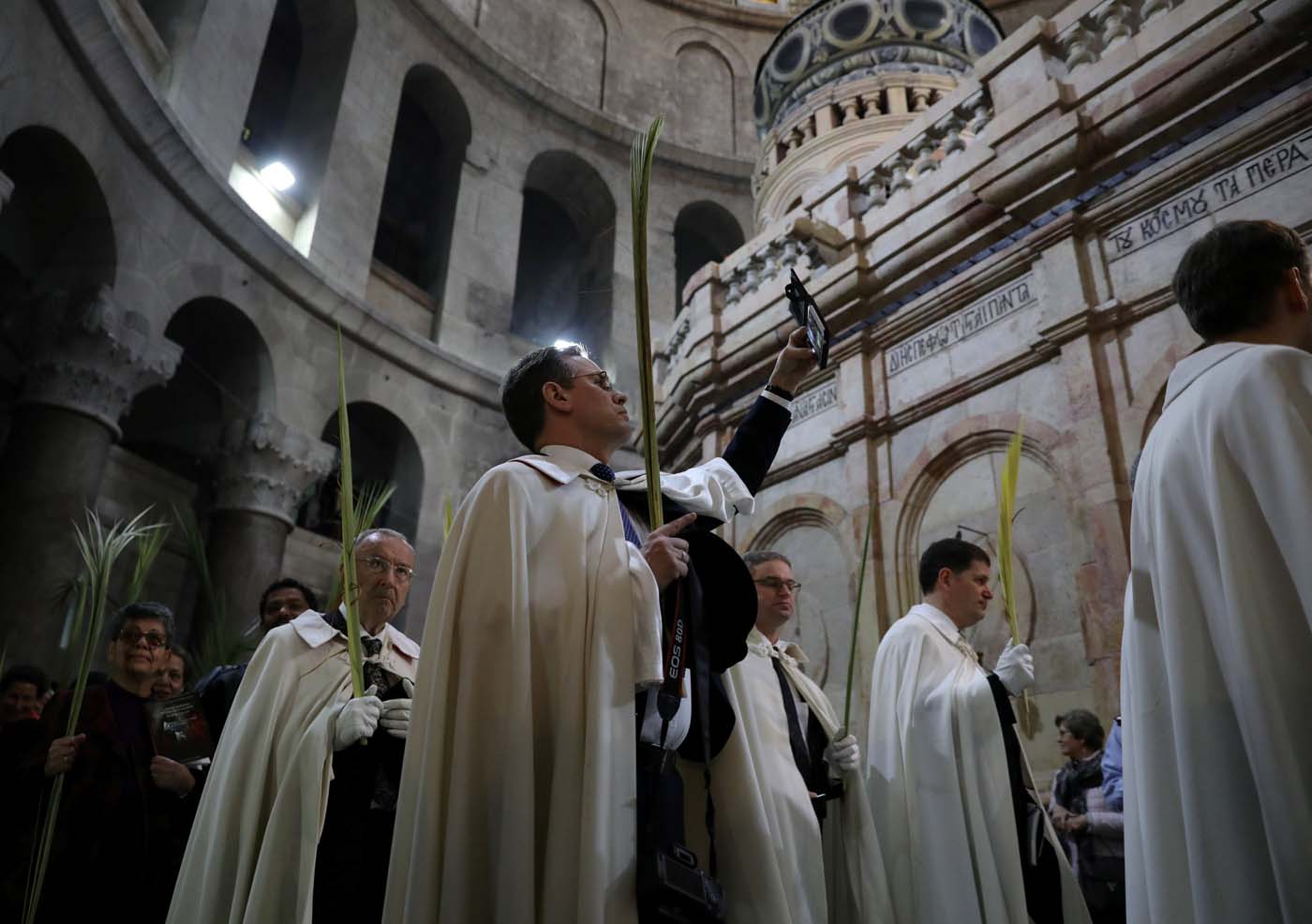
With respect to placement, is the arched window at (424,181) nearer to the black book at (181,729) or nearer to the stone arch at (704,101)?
the stone arch at (704,101)

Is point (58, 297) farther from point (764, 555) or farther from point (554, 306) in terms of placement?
point (554, 306)

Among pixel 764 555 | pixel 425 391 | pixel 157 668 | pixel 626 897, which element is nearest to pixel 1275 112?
pixel 764 555

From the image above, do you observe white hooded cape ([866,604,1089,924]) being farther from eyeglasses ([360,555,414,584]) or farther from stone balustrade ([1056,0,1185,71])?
stone balustrade ([1056,0,1185,71])

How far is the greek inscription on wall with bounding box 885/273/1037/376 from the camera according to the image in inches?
237

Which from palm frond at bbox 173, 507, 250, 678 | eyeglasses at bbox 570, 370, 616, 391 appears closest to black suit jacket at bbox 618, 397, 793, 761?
eyeglasses at bbox 570, 370, 616, 391

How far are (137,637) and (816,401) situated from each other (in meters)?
5.25

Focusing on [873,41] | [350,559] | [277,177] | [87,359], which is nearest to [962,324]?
[350,559]

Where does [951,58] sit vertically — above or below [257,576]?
above

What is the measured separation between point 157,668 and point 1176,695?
3.65m

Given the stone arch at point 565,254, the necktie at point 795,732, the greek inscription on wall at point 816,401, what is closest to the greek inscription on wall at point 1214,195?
the greek inscription on wall at point 816,401

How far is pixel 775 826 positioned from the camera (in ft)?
7.20

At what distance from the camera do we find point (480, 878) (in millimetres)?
1694

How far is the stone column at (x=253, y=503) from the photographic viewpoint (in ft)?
33.0

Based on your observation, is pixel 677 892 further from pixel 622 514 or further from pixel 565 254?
pixel 565 254
